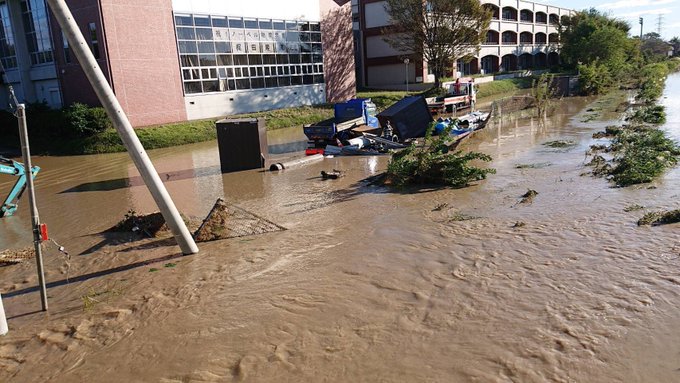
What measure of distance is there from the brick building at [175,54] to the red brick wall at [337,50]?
24.6 inches

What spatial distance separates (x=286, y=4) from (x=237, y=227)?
1128 inches

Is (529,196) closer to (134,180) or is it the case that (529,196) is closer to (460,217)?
(460,217)

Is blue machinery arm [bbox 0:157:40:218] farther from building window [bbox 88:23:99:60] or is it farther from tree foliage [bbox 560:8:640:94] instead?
tree foliage [bbox 560:8:640:94]

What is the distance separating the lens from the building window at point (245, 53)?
1153 inches

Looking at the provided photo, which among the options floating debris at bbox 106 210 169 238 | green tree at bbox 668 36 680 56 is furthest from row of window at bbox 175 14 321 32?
green tree at bbox 668 36 680 56

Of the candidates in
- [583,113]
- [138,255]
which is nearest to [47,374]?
[138,255]

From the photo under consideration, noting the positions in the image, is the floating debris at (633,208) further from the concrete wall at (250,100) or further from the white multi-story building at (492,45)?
the white multi-story building at (492,45)

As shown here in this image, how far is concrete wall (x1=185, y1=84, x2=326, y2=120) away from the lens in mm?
29891

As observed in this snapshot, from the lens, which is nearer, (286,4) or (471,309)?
(471,309)

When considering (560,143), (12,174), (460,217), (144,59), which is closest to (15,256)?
(12,174)

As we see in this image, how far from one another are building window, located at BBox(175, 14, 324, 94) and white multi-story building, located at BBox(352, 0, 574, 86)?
36.5 ft

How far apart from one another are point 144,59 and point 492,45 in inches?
1767

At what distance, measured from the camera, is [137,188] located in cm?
1520

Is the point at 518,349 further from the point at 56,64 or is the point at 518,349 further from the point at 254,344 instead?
the point at 56,64
